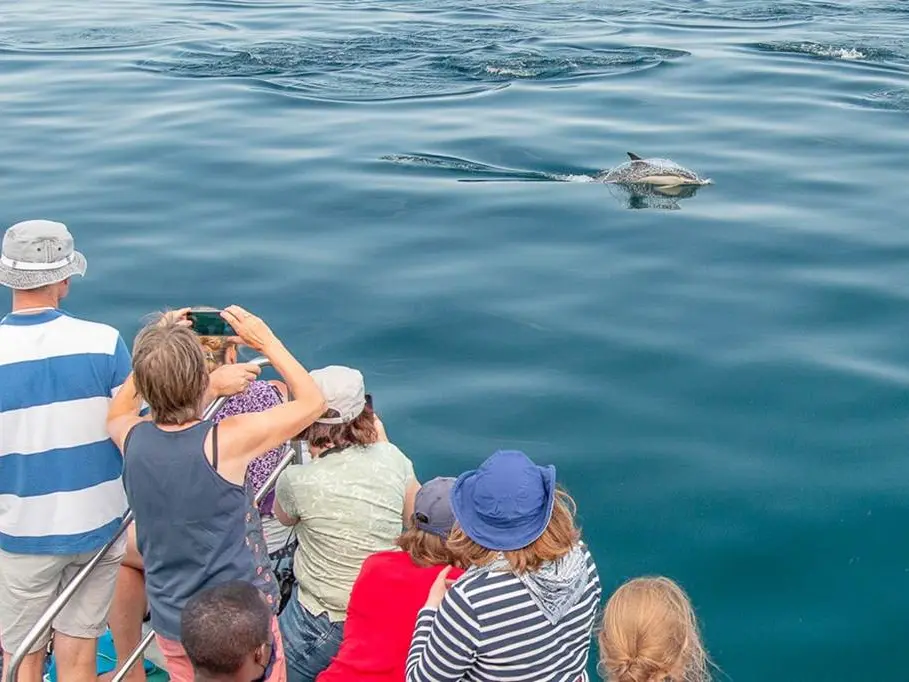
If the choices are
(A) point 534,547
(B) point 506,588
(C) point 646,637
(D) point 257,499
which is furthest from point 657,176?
(C) point 646,637

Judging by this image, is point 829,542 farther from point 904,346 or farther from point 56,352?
point 56,352

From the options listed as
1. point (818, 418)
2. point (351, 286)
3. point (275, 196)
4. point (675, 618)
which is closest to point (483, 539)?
point (675, 618)

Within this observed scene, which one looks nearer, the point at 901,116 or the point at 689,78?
the point at 901,116

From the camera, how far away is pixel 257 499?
18.4 feet

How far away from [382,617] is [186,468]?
1038mm

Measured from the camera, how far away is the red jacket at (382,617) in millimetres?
4770

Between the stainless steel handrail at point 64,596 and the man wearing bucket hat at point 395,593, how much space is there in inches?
41.1

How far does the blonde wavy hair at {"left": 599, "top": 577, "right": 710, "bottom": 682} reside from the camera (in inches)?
163

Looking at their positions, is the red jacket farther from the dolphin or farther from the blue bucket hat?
the dolphin

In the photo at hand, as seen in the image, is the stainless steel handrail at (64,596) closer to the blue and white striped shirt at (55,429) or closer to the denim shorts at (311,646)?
the blue and white striped shirt at (55,429)

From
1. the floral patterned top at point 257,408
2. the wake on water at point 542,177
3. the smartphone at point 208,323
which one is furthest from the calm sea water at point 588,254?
the smartphone at point 208,323

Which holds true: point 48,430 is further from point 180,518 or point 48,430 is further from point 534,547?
point 534,547

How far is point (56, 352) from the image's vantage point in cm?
516

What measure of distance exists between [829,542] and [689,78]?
16745 mm
